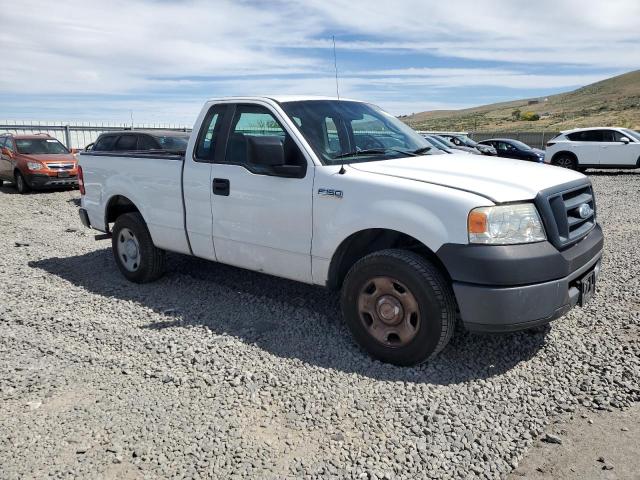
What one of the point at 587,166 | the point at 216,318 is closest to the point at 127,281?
the point at 216,318

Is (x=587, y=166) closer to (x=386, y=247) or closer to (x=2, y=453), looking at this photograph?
(x=386, y=247)

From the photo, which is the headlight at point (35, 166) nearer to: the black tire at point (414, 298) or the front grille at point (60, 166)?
the front grille at point (60, 166)

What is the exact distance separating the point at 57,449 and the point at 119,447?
0.33 m

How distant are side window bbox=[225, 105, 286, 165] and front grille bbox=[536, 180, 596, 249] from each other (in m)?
2.29

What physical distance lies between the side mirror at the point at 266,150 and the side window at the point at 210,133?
0.98 meters

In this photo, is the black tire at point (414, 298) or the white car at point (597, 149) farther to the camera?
the white car at point (597, 149)

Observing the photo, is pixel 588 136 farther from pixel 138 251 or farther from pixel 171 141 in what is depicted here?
pixel 138 251

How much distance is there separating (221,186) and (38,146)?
1356 centimetres

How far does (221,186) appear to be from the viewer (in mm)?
4691

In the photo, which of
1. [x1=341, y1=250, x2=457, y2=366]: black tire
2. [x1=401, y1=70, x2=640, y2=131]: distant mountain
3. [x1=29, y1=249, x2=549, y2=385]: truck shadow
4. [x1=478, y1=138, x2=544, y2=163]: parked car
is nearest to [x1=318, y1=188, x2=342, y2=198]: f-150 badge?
[x1=341, y1=250, x2=457, y2=366]: black tire

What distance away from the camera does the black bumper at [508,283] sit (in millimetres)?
3299

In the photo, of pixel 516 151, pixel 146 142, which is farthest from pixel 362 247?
pixel 516 151

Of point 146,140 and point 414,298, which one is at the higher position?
point 146,140

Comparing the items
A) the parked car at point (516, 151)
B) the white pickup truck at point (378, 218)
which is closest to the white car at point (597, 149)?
the parked car at point (516, 151)
